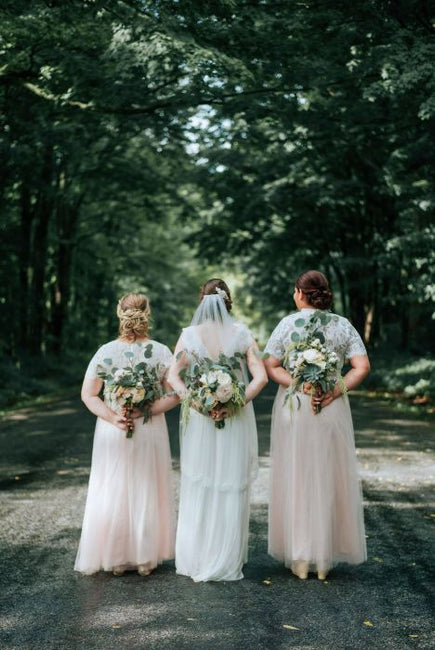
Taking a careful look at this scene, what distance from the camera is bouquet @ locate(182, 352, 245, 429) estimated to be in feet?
20.0

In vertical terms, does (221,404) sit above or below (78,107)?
below

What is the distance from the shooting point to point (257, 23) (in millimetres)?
13898

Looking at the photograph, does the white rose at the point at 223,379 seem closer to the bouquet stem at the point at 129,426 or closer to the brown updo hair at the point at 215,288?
the brown updo hair at the point at 215,288

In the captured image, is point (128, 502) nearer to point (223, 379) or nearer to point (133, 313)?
point (223, 379)

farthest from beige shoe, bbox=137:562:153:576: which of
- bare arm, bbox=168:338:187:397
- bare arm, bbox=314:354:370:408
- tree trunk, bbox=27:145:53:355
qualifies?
tree trunk, bbox=27:145:53:355

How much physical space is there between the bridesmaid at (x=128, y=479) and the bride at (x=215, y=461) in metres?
0.24

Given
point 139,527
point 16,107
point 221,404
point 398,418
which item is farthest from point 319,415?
point 16,107

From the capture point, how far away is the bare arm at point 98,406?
21.0 feet

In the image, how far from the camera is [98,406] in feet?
21.2

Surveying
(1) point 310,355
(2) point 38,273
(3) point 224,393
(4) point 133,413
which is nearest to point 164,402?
(4) point 133,413

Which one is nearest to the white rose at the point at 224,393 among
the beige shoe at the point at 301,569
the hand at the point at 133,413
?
the hand at the point at 133,413

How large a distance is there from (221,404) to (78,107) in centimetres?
1093

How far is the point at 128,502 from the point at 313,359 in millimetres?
1800

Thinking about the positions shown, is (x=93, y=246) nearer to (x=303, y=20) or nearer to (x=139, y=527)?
(x=303, y=20)
